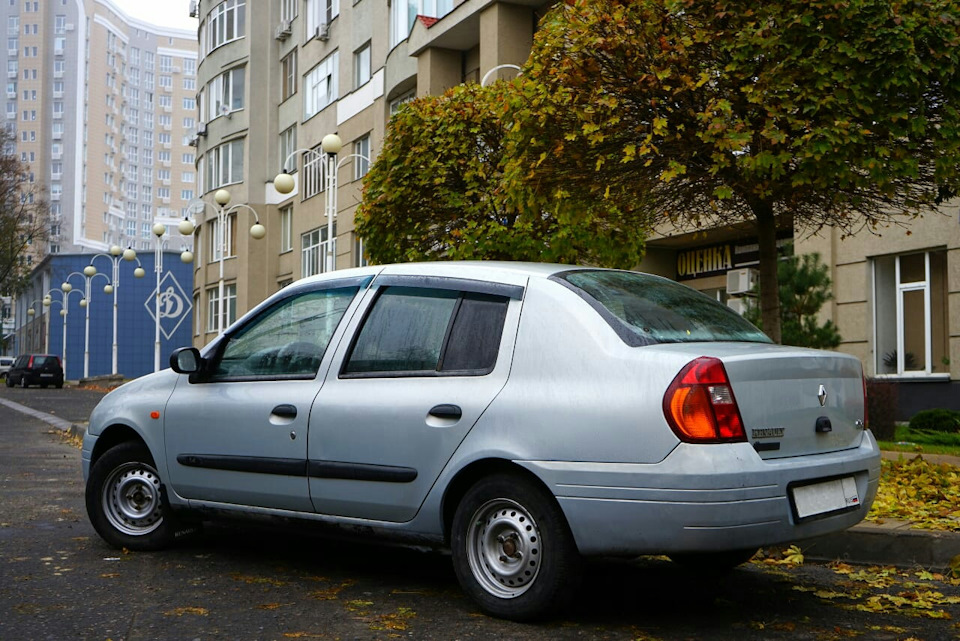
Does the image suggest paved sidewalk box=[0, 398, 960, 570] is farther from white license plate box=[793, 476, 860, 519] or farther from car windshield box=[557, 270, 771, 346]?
car windshield box=[557, 270, 771, 346]

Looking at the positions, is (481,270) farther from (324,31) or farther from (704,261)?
(324,31)

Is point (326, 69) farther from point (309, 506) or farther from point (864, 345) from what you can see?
point (309, 506)

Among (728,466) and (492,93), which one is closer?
(728,466)

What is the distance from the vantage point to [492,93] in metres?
15.6

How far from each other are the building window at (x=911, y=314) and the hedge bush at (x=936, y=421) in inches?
68.8

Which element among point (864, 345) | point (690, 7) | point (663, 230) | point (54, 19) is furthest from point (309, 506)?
point (54, 19)

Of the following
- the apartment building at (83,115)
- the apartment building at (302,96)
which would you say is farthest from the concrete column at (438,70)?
the apartment building at (83,115)

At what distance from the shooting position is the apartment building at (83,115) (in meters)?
138

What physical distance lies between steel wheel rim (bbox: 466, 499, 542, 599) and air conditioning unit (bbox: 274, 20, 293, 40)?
46.1 m

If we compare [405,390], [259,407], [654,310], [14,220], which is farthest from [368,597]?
[14,220]

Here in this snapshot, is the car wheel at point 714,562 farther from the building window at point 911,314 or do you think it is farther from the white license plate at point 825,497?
the building window at point 911,314

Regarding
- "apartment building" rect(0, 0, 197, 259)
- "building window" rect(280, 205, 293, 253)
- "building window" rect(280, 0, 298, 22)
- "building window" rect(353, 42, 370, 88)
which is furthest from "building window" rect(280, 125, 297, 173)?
"apartment building" rect(0, 0, 197, 259)

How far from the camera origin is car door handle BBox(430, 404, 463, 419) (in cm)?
508

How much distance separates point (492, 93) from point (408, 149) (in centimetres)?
159
